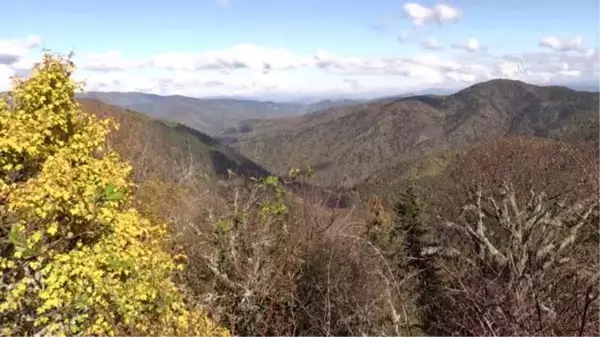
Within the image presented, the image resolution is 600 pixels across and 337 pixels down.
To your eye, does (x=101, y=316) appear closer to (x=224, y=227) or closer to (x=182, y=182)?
(x=224, y=227)

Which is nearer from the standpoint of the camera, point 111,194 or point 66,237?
point 66,237

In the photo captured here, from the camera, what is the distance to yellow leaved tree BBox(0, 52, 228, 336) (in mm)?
10227

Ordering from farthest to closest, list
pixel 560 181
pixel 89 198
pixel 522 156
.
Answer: pixel 522 156 < pixel 560 181 < pixel 89 198

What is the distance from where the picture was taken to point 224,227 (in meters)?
18.3

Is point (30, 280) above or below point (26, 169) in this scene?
below

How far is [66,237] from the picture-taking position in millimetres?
11031

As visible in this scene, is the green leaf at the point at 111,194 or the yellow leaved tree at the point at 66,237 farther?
the green leaf at the point at 111,194

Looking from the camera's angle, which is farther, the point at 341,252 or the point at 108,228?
the point at 341,252

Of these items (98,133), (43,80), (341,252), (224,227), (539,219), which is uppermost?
(43,80)

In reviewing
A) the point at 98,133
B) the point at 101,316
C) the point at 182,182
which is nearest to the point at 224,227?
the point at 98,133

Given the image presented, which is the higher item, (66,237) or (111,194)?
(111,194)

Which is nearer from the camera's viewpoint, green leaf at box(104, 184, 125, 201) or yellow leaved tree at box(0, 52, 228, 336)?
yellow leaved tree at box(0, 52, 228, 336)

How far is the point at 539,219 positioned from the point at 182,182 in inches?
952

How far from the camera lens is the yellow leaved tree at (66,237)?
10.2m
